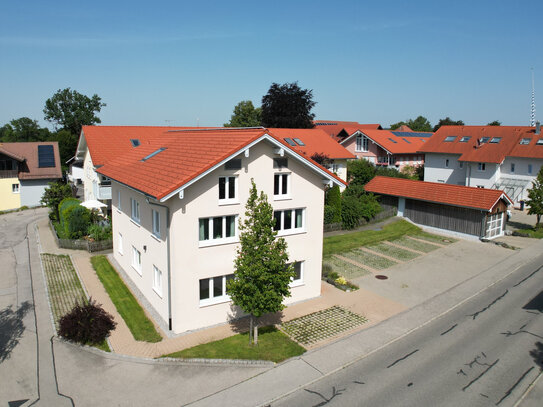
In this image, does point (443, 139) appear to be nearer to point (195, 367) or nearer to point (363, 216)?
point (363, 216)

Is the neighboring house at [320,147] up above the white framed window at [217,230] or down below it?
above

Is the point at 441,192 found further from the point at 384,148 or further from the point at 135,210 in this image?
the point at 135,210

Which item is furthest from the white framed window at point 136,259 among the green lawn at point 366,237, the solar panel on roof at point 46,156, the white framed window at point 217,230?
the solar panel on roof at point 46,156

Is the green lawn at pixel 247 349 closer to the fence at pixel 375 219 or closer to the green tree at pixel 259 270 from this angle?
the green tree at pixel 259 270

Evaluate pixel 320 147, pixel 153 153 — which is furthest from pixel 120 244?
pixel 320 147

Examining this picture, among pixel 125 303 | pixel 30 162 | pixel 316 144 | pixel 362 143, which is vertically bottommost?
pixel 125 303

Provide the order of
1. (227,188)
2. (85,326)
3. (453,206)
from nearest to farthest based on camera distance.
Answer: (85,326) → (227,188) → (453,206)
